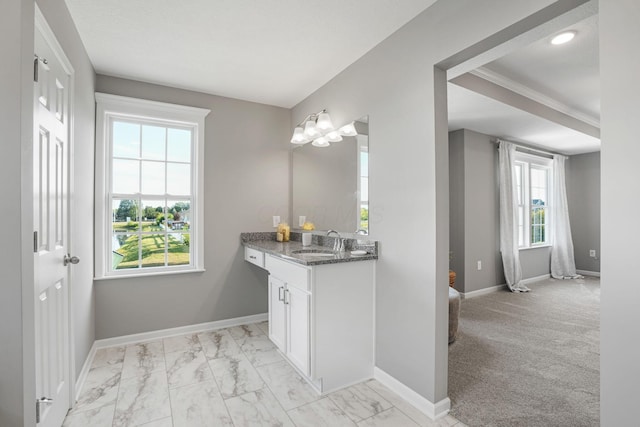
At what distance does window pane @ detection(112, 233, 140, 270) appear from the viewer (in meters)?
2.98

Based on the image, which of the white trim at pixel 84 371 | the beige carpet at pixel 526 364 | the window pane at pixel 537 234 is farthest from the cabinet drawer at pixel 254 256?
the window pane at pixel 537 234

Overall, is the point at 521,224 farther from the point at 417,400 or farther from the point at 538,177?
the point at 417,400

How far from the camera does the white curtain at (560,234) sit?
18.8 ft

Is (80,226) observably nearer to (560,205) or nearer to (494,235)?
(494,235)

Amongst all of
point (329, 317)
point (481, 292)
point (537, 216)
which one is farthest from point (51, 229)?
point (537, 216)

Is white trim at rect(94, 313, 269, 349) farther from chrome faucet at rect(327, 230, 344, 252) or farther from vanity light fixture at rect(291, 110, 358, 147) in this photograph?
vanity light fixture at rect(291, 110, 358, 147)

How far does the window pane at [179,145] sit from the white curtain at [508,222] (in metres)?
4.36

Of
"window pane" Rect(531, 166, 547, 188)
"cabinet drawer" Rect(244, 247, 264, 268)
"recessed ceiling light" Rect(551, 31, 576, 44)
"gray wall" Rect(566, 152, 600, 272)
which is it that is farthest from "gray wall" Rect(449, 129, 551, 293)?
"cabinet drawer" Rect(244, 247, 264, 268)

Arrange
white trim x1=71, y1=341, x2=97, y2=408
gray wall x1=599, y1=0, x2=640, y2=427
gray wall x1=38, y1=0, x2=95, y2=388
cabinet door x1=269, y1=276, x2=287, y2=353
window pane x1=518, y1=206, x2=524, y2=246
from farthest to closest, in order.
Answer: window pane x1=518, y1=206, x2=524, y2=246
cabinet door x1=269, y1=276, x2=287, y2=353
white trim x1=71, y1=341, x2=97, y2=408
gray wall x1=38, y1=0, x2=95, y2=388
gray wall x1=599, y1=0, x2=640, y2=427

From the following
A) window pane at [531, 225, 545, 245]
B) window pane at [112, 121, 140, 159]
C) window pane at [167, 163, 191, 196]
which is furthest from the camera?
window pane at [531, 225, 545, 245]

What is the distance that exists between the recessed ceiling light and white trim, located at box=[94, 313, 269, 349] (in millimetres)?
3689

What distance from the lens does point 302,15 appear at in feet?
6.68

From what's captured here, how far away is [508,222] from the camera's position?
4727 millimetres

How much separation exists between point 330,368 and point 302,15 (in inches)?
94.1
